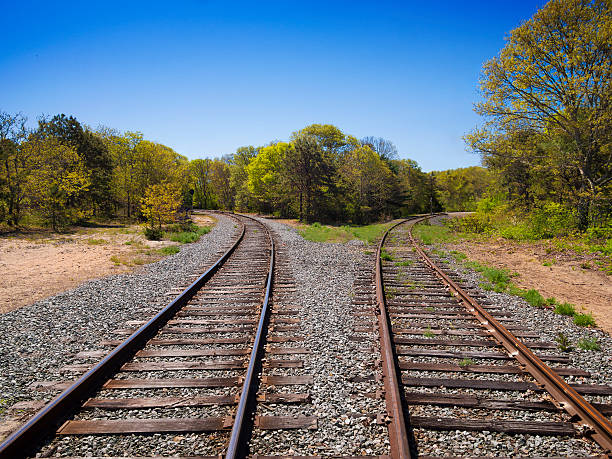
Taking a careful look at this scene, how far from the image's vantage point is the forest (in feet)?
45.4

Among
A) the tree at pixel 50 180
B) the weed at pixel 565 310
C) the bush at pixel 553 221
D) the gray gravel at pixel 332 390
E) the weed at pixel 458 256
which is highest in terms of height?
the tree at pixel 50 180

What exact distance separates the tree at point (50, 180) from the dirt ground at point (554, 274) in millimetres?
24825

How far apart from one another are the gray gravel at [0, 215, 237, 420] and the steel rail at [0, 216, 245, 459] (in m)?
0.40

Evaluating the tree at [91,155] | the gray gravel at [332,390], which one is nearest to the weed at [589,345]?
the gray gravel at [332,390]

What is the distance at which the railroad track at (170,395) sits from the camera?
2.91m

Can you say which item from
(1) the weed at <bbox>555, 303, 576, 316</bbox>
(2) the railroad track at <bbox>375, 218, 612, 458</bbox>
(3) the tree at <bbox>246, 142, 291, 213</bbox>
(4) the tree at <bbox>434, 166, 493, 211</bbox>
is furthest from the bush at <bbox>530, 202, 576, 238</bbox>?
(4) the tree at <bbox>434, 166, 493, 211</bbox>

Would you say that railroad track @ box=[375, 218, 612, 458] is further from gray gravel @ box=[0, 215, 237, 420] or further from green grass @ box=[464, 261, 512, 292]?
gray gravel @ box=[0, 215, 237, 420]

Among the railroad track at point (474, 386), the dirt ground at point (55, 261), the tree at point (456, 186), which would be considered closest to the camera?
the railroad track at point (474, 386)

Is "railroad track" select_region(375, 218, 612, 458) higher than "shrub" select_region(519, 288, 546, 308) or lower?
lower

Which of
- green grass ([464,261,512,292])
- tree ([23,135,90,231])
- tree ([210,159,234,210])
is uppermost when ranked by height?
tree ([210,159,234,210])

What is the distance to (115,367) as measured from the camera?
13.9ft

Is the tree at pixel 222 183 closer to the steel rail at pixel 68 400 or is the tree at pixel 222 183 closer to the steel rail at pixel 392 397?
the steel rail at pixel 68 400

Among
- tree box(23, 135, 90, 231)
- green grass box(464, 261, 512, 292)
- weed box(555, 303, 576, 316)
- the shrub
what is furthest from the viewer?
tree box(23, 135, 90, 231)

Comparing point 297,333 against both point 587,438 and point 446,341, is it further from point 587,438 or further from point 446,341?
point 587,438
